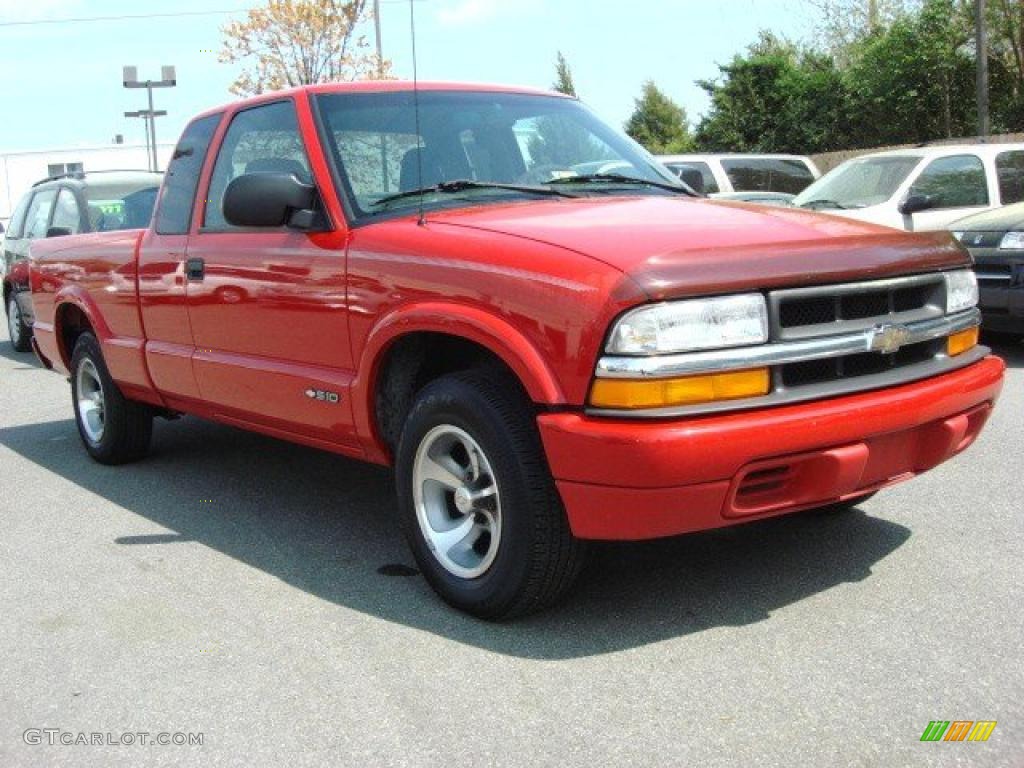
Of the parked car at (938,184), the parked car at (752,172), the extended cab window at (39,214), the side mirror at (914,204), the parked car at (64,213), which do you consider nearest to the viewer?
the parked car at (64,213)

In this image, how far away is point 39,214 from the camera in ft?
37.8

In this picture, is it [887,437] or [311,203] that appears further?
[311,203]

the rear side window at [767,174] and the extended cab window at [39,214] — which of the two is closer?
the extended cab window at [39,214]

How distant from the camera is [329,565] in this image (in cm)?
444

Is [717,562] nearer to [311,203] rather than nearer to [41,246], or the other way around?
[311,203]

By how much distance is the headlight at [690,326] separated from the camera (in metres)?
3.20

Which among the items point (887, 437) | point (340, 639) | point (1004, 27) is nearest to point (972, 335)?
point (887, 437)

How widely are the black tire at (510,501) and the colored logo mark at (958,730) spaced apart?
114 centimetres

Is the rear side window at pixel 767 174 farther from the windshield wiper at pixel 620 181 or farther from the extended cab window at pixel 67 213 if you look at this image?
the windshield wiper at pixel 620 181

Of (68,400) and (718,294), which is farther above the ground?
(718,294)

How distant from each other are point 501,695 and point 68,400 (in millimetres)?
6597

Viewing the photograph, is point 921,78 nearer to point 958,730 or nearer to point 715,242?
point 715,242

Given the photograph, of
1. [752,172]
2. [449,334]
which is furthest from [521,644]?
[752,172]

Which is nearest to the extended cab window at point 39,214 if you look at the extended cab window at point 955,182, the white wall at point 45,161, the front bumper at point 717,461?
the extended cab window at point 955,182
